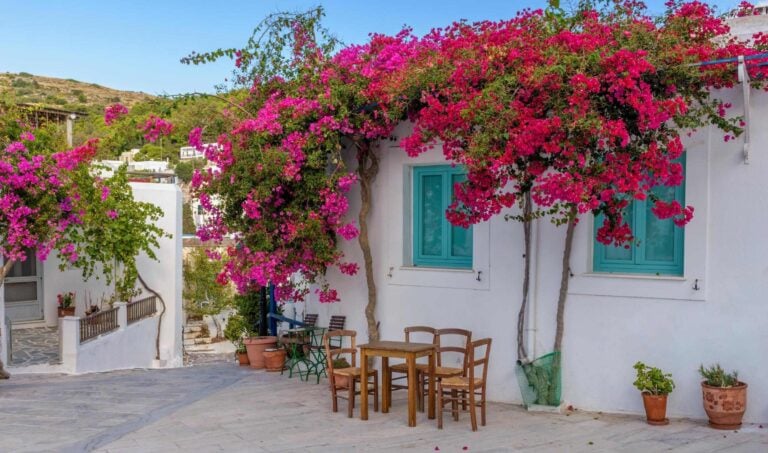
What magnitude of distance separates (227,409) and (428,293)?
2756mm

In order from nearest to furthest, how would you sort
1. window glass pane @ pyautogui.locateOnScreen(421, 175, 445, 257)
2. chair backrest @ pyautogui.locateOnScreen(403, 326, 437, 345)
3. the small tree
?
chair backrest @ pyautogui.locateOnScreen(403, 326, 437, 345) < window glass pane @ pyautogui.locateOnScreen(421, 175, 445, 257) < the small tree

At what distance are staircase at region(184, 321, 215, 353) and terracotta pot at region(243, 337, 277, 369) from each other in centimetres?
1725

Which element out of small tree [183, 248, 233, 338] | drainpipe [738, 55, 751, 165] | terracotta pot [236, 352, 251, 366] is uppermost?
drainpipe [738, 55, 751, 165]

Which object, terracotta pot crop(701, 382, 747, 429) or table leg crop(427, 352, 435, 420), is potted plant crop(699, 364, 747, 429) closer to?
terracotta pot crop(701, 382, 747, 429)

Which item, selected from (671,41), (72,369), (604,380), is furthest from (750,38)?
(72,369)

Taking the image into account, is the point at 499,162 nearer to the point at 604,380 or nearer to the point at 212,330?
the point at 604,380

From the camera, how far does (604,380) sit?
28.4ft

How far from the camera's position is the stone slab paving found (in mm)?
14336

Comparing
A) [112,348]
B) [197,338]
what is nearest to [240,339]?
[112,348]

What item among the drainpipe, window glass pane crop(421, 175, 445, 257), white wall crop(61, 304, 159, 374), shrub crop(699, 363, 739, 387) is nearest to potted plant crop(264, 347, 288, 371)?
window glass pane crop(421, 175, 445, 257)

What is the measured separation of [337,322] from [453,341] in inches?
79.5

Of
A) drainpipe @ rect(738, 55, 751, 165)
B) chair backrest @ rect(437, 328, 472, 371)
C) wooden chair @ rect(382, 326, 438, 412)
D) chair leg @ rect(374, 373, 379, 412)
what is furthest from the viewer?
chair backrest @ rect(437, 328, 472, 371)

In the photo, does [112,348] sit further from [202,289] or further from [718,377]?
[202,289]

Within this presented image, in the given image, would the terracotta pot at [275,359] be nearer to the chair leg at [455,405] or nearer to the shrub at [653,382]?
the chair leg at [455,405]
